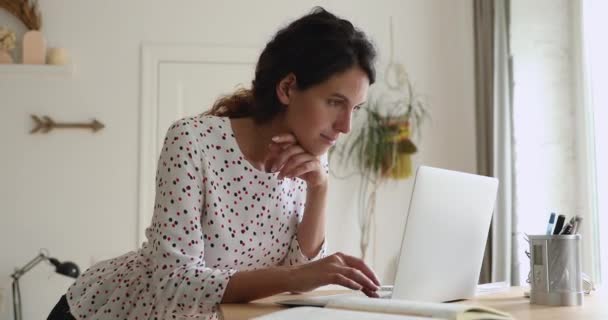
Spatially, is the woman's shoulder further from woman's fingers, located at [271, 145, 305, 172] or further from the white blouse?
woman's fingers, located at [271, 145, 305, 172]

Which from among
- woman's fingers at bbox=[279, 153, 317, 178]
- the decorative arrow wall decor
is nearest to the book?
woman's fingers at bbox=[279, 153, 317, 178]

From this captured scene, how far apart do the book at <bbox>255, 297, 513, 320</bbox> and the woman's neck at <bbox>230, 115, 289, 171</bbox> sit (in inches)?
24.6

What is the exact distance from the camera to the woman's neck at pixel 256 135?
1.56 m

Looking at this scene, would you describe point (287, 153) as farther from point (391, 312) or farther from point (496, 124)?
point (496, 124)

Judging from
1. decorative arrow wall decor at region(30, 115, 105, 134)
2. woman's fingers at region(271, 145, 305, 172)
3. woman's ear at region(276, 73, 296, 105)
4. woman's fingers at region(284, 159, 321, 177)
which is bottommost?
woman's fingers at region(284, 159, 321, 177)

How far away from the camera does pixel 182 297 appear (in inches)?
48.4

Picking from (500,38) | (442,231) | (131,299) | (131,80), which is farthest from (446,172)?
(131,80)

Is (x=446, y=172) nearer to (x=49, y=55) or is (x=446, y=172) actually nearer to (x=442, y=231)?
(x=442, y=231)

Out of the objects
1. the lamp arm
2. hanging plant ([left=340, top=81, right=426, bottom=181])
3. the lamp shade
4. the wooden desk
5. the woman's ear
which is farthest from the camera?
hanging plant ([left=340, top=81, right=426, bottom=181])

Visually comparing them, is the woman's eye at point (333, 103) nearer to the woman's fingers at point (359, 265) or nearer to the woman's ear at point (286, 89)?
the woman's ear at point (286, 89)

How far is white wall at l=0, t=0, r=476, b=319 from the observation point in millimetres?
3639

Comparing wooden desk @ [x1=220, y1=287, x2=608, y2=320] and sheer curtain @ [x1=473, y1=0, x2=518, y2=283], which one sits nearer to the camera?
wooden desk @ [x1=220, y1=287, x2=608, y2=320]

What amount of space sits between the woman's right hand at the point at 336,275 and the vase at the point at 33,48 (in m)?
2.92

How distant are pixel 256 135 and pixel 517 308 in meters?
0.69
